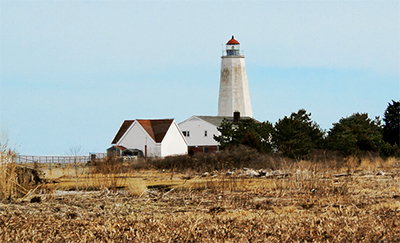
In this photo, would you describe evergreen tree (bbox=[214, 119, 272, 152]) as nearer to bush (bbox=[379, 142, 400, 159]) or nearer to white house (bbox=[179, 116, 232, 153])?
bush (bbox=[379, 142, 400, 159])

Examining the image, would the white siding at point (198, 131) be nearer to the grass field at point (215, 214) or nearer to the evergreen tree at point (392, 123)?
the evergreen tree at point (392, 123)

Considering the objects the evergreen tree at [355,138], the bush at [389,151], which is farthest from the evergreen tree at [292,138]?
the bush at [389,151]

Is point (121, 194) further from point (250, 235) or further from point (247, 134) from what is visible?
point (247, 134)

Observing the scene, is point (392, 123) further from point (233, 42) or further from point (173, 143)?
point (233, 42)

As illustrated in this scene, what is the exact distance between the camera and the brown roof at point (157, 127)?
56.5 m

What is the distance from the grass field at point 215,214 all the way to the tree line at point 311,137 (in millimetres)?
21582

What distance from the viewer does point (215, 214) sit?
11.9 m

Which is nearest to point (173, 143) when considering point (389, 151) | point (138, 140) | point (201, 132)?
point (138, 140)

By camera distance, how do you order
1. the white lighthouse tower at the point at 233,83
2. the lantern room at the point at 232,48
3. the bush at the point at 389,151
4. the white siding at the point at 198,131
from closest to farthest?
the bush at the point at 389,151 → the white siding at the point at 198,131 → the white lighthouse tower at the point at 233,83 → the lantern room at the point at 232,48

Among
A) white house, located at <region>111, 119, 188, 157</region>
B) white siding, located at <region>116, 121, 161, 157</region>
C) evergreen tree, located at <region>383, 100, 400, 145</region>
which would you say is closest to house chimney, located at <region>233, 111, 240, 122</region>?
white house, located at <region>111, 119, 188, 157</region>

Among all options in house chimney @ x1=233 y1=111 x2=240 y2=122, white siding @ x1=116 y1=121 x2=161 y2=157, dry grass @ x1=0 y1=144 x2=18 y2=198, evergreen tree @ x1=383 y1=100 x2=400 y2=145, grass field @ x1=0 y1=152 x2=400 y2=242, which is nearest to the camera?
grass field @ x1=0 y1=152 x2=400 y2=242

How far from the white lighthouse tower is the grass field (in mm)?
48175

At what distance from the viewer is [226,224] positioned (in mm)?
10234

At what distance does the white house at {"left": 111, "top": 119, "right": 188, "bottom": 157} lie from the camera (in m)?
56.2
